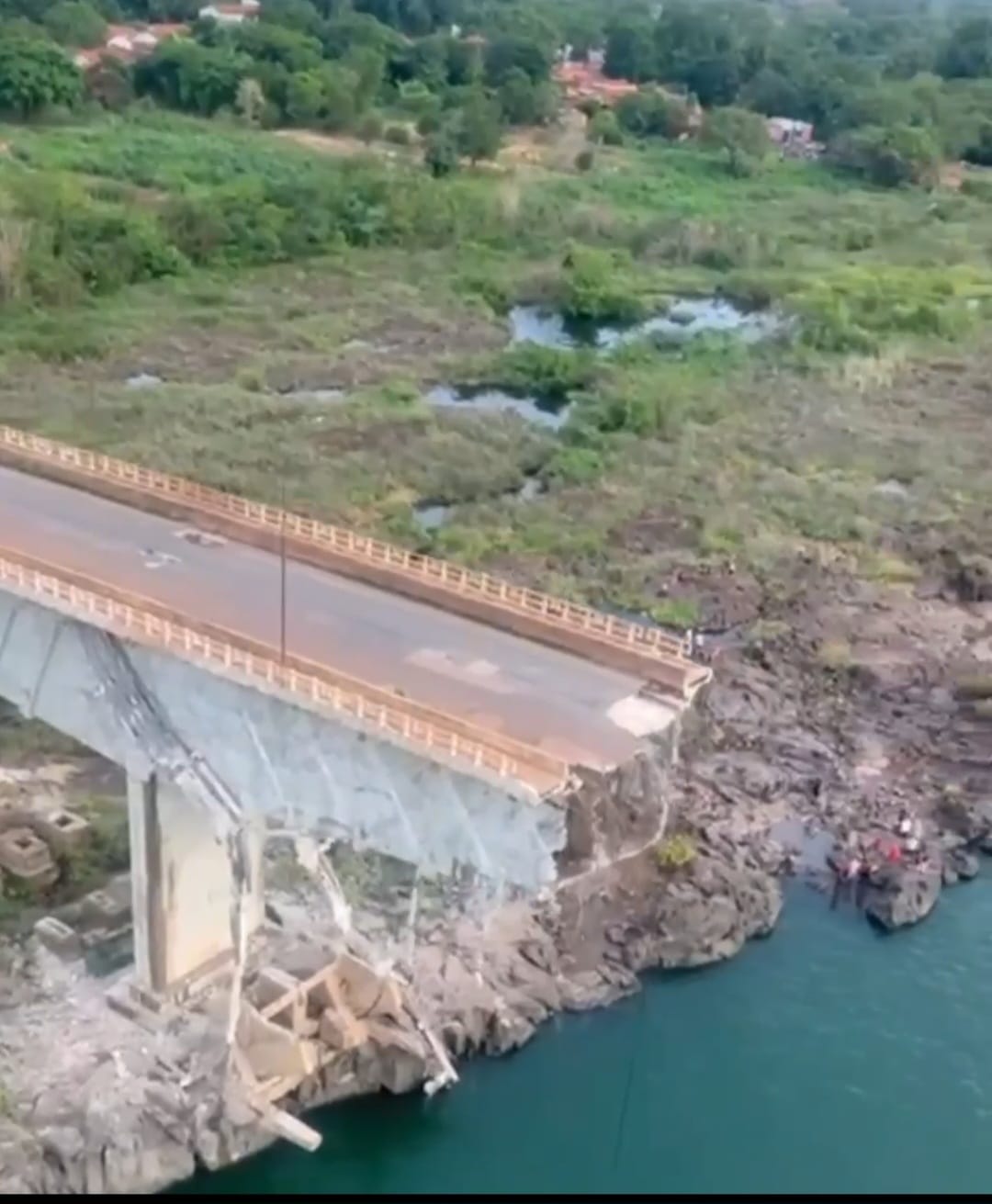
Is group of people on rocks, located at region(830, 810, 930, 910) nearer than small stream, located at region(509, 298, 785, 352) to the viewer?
Yes

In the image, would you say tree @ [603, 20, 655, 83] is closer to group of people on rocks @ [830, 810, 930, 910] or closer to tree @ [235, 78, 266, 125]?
tree @ [235, 78, 266, 125]

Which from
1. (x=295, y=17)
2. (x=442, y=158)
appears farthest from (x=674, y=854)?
(x=295, y=17)

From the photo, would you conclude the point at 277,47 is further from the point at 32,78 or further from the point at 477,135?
the point at 477,135

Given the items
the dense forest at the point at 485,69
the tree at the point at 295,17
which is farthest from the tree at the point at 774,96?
the tree at the point at 295,17

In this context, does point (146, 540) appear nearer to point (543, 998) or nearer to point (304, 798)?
point (304, 798)

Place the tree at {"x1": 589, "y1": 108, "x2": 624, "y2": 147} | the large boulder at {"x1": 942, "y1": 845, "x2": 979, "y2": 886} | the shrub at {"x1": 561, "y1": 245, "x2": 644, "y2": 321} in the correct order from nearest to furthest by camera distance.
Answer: the large boulder at {"x1": 942, "y1": 845, "x2": 979, "y2": 886}, the shrub at {"x1": 561, "y1": 245, "x2": 644, "y2": 321}, the tree at {"x1": 589, "y1": 108, "x2": 624, "y2": 147}

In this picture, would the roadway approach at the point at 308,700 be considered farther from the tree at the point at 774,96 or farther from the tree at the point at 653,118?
the tree at the point at 774,96

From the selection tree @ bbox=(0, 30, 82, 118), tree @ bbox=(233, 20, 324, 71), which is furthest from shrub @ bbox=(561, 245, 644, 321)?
tree @ bbox=(233, 20, 324, 71)

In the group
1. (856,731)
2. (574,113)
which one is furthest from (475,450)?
(574,113)
